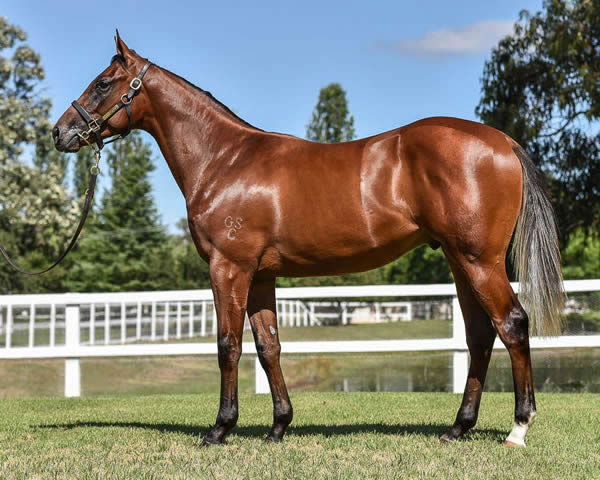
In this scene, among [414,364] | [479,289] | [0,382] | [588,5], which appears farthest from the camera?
[588,5]

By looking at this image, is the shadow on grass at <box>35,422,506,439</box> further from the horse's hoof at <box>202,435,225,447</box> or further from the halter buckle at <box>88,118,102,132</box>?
the halter buckle at <box>88,118,102,132</box>

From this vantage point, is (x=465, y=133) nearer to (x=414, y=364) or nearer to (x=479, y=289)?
(x=479, y=289)

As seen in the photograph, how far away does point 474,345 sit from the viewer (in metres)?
5.49

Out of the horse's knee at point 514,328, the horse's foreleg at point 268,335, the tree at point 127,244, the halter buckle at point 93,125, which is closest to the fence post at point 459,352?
the horse's foreleg at point 268,335

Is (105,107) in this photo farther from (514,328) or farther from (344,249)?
(514,328)

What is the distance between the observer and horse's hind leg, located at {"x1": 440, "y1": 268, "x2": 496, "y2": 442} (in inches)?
213

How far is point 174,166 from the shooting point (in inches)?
229

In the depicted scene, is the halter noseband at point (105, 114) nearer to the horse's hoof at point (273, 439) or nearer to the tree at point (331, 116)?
the horse's hoof at point (273, 439)

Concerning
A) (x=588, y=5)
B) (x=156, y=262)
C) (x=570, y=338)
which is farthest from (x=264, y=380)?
(x=156, y=262)

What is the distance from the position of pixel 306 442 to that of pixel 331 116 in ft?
149

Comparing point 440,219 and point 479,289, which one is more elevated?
point 440,219

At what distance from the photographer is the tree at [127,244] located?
42.3 metres

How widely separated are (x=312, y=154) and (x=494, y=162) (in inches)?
50.1

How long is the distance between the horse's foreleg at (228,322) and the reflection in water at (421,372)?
15.8 feet
